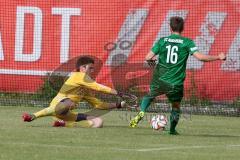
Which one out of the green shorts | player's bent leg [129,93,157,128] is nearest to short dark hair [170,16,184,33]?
the green shorts

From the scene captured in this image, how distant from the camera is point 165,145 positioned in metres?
13.3

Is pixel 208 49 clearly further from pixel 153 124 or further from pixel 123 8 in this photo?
pixel 153 124

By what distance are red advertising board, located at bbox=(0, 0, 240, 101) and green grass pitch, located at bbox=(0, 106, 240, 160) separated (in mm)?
3593

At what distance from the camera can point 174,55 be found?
51.1ft

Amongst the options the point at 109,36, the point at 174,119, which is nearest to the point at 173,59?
the point at 174,119

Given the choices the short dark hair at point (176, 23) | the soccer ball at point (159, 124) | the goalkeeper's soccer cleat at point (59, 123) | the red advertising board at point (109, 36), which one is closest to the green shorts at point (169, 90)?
the soccer ball at point (159, 124)

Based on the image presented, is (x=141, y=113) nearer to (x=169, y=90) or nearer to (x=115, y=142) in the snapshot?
(x=169, y=90)

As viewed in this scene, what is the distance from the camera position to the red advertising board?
22.1 meters

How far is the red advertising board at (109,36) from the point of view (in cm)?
2212

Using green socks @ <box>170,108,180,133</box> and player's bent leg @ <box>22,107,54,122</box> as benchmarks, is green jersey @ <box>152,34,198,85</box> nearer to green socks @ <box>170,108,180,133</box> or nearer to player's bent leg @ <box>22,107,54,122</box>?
green socks @ <box>170,108,180,133</box>

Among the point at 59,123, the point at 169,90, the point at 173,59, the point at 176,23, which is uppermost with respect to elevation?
the point at 176,23

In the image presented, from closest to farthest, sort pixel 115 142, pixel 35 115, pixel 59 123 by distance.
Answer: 1. pixel 115 142
2. pixel 35 115
3. pixel 59 123

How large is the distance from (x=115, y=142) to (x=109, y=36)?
9381 mm

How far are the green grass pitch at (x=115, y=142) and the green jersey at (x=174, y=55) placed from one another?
98 cm
